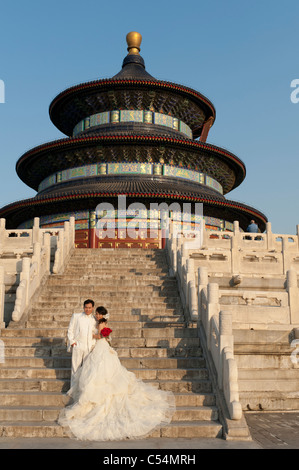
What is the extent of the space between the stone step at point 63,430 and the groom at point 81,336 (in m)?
1.04

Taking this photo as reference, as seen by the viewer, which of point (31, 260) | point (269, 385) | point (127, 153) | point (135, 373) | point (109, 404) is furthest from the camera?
point (127, 153)

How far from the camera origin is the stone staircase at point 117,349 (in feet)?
23.1

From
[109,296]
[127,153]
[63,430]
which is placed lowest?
[63,430]

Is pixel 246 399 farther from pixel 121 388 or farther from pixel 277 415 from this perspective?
pixel 121 388

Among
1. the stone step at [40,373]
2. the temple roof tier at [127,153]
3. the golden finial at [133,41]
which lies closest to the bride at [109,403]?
the stone step at [40,373]

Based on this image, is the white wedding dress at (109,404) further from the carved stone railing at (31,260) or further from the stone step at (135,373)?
the carved stone railing at (31,260)

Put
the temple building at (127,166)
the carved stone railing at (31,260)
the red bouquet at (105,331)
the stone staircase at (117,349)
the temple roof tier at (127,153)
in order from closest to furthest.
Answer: the stone staircase at (117,349) < the red bouquet at (105,331) < the carved stone railing at (31,260) < the temple building at (127,166) < the temple roof tier at (127,153)

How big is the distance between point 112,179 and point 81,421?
73.4 feet

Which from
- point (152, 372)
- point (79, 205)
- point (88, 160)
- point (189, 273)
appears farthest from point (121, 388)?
point (88, 160)

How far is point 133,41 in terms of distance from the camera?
3712 centimetres

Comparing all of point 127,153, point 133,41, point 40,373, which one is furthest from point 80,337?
point 133,41

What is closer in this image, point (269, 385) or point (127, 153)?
point (269, 385)

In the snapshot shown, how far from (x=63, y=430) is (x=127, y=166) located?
23.2 m

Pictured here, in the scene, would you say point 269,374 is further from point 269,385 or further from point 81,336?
point 81,336
